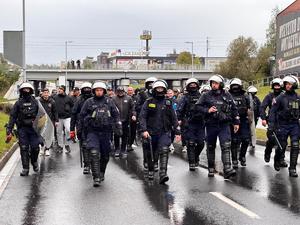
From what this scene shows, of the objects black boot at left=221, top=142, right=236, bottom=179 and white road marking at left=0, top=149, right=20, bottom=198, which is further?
white road marking at left=0, top=149, right=20, bottom=198

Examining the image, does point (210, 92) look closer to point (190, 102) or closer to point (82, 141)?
point (190, 102)

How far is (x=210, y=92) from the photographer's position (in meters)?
11.3

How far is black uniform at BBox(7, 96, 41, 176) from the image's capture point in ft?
38.7

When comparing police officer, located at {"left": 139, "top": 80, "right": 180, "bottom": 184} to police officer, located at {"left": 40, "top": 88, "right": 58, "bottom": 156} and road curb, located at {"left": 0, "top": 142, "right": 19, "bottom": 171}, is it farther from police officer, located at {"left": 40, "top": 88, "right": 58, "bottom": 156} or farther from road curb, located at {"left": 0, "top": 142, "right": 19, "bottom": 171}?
police officer, located at {"left": 40, "top": 88, "right": 58, "bottom": 156}

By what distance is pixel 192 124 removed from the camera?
1251 cm

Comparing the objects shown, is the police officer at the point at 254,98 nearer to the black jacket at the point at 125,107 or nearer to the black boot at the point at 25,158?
the black jacket at the point at 125,107

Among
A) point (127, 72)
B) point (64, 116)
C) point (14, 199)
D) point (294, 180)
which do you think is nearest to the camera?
point (14, 199)

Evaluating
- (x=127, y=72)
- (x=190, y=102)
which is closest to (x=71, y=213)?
(x=190, y=102)

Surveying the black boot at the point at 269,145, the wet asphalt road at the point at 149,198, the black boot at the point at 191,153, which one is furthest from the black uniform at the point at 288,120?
the black boot at the point at 191,153

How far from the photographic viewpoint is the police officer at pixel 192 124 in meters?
12.3

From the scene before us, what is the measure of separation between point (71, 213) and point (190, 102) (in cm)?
522

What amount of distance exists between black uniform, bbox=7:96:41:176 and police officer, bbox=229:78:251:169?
13.3 feet

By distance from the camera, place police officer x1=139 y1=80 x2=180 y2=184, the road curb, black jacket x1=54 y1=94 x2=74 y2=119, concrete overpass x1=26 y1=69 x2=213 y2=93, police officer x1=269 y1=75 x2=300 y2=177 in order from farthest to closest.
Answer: concrete overpass x1=26 y1=69 x2=213 y2=93
black jacket x1=54 y1=94 x2=74 y2=119
the road curb
police officer x1=269 y1=75 x2=300 y2=177
police officer x1=139 y1=80 x2=180 y2=184

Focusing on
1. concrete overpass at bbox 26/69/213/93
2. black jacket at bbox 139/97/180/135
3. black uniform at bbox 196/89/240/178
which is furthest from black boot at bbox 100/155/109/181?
concrete overpass at bbox 26/69/213/93
